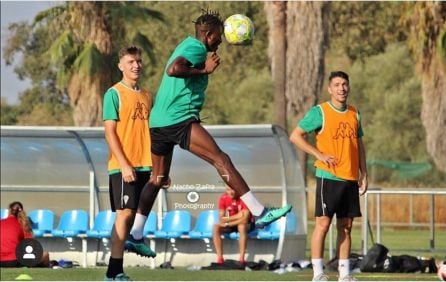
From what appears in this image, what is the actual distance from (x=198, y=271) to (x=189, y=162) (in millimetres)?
3965

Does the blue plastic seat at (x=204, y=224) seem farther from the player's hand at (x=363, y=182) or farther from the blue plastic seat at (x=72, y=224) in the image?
the player's hand at (x=363, y=182)

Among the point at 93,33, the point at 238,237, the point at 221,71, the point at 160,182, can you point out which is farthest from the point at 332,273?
the point at 221,71

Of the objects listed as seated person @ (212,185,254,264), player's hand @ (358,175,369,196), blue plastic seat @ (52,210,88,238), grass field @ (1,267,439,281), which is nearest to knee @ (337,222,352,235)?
player's hand @ (358,175,369,196)

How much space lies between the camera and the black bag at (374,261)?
2056 cm

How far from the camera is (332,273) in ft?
64.8

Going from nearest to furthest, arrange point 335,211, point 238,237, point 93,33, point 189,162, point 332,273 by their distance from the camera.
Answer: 1. point 335,211
2. point 332,273
3. point 238,237
4. point 189,162
5. point 93,33

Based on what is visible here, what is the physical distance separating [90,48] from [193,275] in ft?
53.5

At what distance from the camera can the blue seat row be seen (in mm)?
23047

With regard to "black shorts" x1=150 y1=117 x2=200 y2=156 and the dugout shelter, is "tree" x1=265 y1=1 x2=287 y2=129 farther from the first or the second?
"black shorts" x1=150 y1=117 x2=200 y2=156

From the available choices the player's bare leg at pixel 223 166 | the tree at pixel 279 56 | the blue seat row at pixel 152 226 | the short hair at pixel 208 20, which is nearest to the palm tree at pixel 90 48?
the tree at pixel 279 56

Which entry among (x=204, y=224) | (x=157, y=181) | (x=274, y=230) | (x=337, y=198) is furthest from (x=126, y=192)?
(x=204, y=224)

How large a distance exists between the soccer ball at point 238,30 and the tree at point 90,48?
2154cm

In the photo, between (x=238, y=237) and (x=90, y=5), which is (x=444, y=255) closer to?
(x=238, y=237)

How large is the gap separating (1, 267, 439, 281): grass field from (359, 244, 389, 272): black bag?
74 cm
